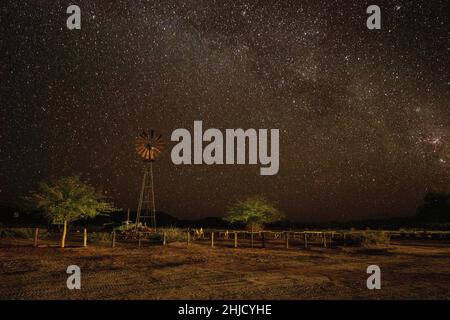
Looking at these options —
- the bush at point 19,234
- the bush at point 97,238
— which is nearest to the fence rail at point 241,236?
the bush at point 19,234

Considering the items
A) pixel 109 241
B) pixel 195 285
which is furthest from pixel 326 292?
pixel 109 241

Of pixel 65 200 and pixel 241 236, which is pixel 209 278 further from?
pixel 241 236

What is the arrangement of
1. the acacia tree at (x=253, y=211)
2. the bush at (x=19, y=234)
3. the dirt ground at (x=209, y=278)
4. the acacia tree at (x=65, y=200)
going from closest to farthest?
the dirt ground at (x=209, y=278) < the acacia tree at (x=65, y=200) < the bush at (x=19, y=234) < the acacia tree at (x=253, y=211)

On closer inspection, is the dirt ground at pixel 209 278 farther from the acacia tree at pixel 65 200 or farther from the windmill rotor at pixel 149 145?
the windmill rotor at pixel 149 145

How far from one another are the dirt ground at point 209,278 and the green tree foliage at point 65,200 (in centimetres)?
449

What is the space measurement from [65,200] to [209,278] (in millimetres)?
15627

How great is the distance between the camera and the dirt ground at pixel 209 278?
1178 cm

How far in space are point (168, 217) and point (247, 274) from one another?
169m

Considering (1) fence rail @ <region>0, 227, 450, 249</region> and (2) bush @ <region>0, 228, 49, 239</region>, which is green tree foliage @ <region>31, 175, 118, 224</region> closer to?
(1) fence rail @ <region>0, 227, 450, 249</region>

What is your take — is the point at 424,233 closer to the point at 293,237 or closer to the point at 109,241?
the point at 293,237

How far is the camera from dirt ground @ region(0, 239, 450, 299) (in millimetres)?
11781

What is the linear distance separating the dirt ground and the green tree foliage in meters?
4.49

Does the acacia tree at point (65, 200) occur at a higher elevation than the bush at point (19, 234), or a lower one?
higher
